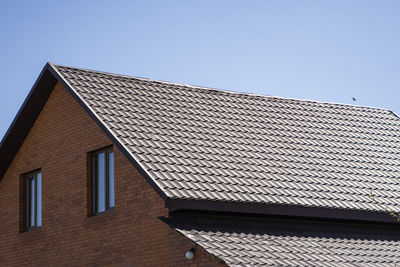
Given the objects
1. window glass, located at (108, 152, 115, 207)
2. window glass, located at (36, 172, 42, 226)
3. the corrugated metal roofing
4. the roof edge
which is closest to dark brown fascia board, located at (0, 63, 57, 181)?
the roof edge

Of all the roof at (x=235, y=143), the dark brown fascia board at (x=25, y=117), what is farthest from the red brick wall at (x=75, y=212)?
the roof at (x=235, y=143)

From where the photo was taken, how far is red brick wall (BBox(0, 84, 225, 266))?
13320mm

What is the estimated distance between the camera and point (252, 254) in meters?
12.1

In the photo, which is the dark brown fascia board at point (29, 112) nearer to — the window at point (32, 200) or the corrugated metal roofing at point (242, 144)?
the corrugated metal roofing at point (242, 144)

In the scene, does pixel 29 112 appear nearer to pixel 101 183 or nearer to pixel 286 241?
pixel 101 183

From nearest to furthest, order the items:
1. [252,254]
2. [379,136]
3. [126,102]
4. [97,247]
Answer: [252,254] < [97,247] < [126,102] < [379,136]

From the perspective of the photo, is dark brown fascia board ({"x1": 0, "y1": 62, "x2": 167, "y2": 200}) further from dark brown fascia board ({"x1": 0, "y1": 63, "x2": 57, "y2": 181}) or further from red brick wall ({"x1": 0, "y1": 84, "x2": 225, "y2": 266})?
red brick wall ({"x1": 0, "y1": 84, "x2": 225, "y2": 266})

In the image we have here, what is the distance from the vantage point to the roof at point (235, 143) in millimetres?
13852

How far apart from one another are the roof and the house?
40 millimetres

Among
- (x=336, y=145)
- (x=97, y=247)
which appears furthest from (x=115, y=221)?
(x=336, y=145)

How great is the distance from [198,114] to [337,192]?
3.46 metres

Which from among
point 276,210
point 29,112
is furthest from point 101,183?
point 276,210

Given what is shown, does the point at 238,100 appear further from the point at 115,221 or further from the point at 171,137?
the point at 115,221

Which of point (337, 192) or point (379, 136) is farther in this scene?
point (379, 136)
